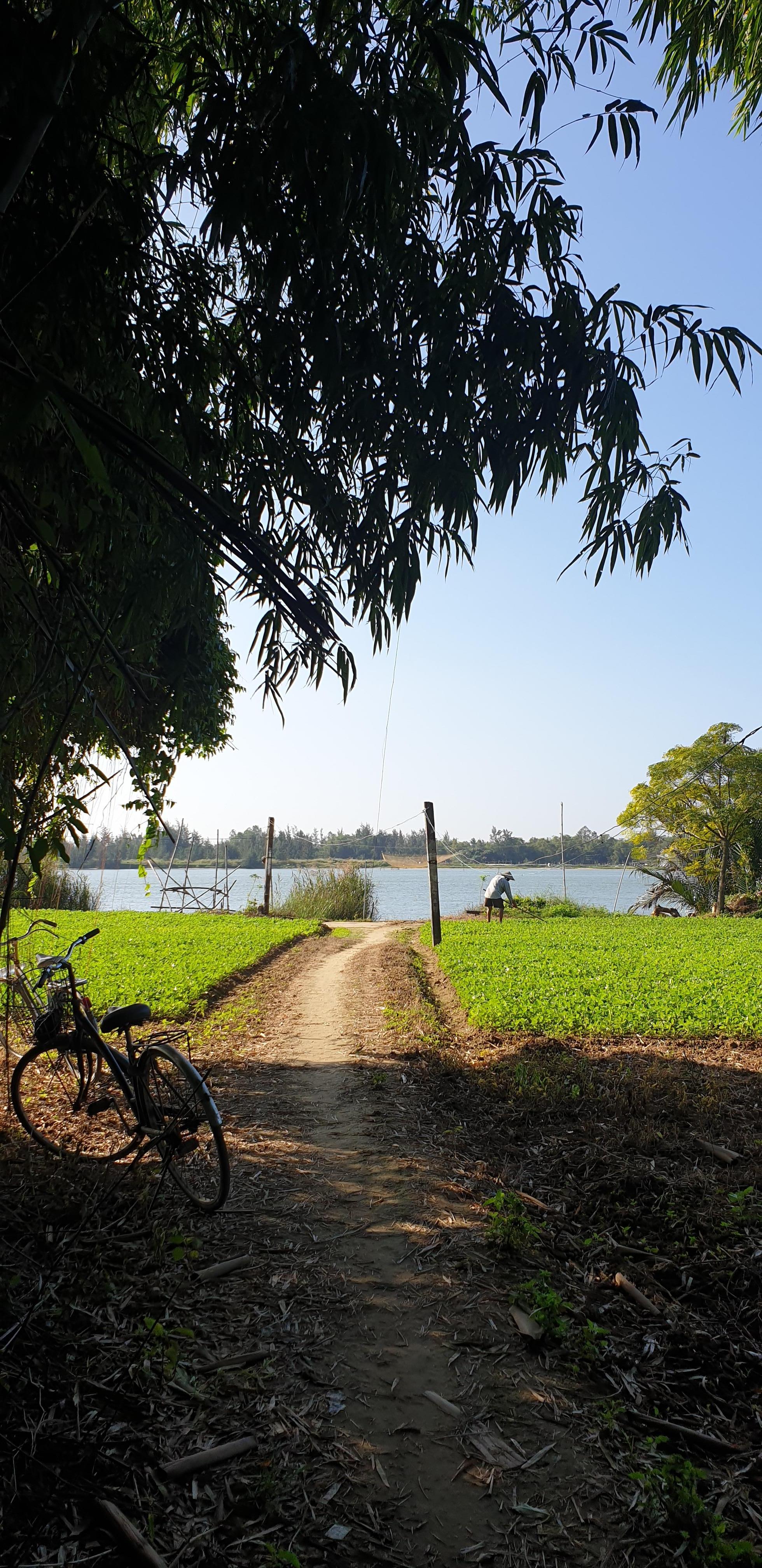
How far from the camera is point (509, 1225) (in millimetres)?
3773

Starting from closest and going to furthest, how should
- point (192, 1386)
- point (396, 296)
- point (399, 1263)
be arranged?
point (192, 1386), point (399, 1263), point (396, 296)

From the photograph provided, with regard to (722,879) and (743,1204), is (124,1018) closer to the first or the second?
(743,1204)

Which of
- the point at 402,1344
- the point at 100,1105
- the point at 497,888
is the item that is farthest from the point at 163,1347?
the point at 497,888

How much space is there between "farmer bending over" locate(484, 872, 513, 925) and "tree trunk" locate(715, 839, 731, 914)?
1118 centimetres

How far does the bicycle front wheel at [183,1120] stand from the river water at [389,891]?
18.5 feet

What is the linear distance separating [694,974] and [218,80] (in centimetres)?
1045

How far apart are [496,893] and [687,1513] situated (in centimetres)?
1794

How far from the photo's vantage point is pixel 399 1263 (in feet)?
11.5

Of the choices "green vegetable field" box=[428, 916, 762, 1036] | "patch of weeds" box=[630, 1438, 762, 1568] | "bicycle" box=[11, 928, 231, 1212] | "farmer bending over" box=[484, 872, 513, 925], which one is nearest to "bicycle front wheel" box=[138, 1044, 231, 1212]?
"bicycle" box=[11, 928, 231, 1212]

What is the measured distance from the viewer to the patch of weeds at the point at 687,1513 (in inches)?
81.7

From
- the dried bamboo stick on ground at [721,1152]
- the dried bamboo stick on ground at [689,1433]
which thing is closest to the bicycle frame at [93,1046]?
the dried bamboo stick on ground at [689,1433]

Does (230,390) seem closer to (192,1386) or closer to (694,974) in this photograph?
(192,1386)

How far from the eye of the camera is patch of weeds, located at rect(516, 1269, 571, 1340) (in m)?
3.06

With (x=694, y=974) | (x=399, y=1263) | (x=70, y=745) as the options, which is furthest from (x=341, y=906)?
(x=399, y=1263)
